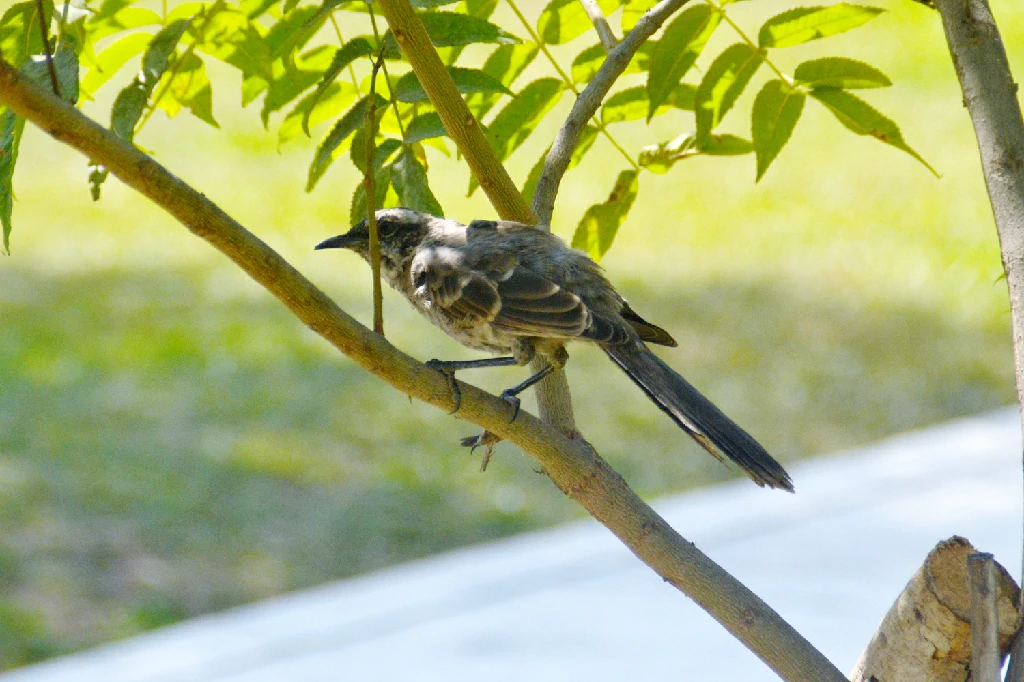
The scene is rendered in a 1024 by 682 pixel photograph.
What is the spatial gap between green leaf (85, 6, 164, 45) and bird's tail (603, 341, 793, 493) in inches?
43.2

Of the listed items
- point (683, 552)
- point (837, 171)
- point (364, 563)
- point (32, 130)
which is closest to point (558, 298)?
point (683, 552)

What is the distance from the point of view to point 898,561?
15.3 feet

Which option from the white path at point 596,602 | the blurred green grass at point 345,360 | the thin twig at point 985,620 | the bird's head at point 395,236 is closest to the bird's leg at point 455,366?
the bird's head at point 395,236

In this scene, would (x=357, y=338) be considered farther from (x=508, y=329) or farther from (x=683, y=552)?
(x=508, y=329)

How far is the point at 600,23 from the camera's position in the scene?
220 centimetres

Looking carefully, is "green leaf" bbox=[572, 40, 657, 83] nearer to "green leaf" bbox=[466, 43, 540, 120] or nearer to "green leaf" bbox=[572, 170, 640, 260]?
"green leaf" bbox=[466, 43, 540, 120]

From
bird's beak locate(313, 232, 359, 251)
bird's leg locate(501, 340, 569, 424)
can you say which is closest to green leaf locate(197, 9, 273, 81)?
bird's beak locate(313, 232, 359, 251)

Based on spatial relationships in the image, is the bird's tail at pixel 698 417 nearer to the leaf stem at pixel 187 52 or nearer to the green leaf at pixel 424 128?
the green leaf at pixel 424 128

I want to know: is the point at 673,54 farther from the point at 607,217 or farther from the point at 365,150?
the point at 365,150

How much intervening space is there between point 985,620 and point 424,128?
46.0 inches

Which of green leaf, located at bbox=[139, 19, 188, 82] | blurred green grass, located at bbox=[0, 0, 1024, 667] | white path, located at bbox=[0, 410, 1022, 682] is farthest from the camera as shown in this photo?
blurred green grass, located at bbox=[0, 0, 1024, 667]

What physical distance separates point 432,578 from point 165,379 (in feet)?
10.3

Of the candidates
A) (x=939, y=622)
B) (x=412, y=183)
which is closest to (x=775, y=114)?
(x=412, y=183)

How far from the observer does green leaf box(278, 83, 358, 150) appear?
8.00 feet
